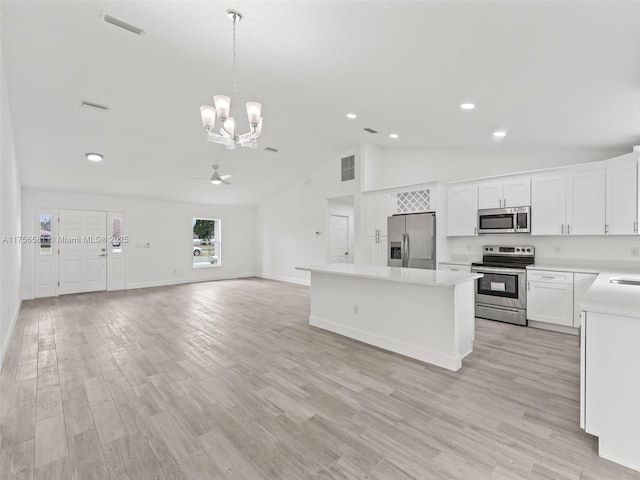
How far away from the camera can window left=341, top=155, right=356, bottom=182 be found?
22.1 ft

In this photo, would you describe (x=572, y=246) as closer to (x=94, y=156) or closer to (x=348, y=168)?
(x=348, y=168)

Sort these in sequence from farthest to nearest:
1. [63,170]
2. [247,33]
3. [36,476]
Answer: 1. [63,170]
2. [247,33]
3. [36,476]

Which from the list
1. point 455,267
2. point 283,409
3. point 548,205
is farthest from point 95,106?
point 548,205

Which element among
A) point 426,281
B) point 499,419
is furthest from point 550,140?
point 499,419

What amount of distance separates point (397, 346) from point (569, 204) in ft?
10.4

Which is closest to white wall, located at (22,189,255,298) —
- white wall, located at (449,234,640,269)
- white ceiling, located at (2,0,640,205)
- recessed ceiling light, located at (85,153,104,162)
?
white ceiling, located at (2,0,640,205)

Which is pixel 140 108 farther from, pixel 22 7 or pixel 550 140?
pixel 550 140

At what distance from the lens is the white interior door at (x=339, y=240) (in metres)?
7.78

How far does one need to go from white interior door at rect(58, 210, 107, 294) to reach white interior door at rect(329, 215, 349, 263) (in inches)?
223

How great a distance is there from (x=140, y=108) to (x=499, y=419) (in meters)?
5.67

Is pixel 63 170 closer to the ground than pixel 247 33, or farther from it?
closer to the ground

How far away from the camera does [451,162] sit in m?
5.66

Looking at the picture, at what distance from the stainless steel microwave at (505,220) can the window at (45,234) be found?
8.95 metres

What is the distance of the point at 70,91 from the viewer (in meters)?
3.91
